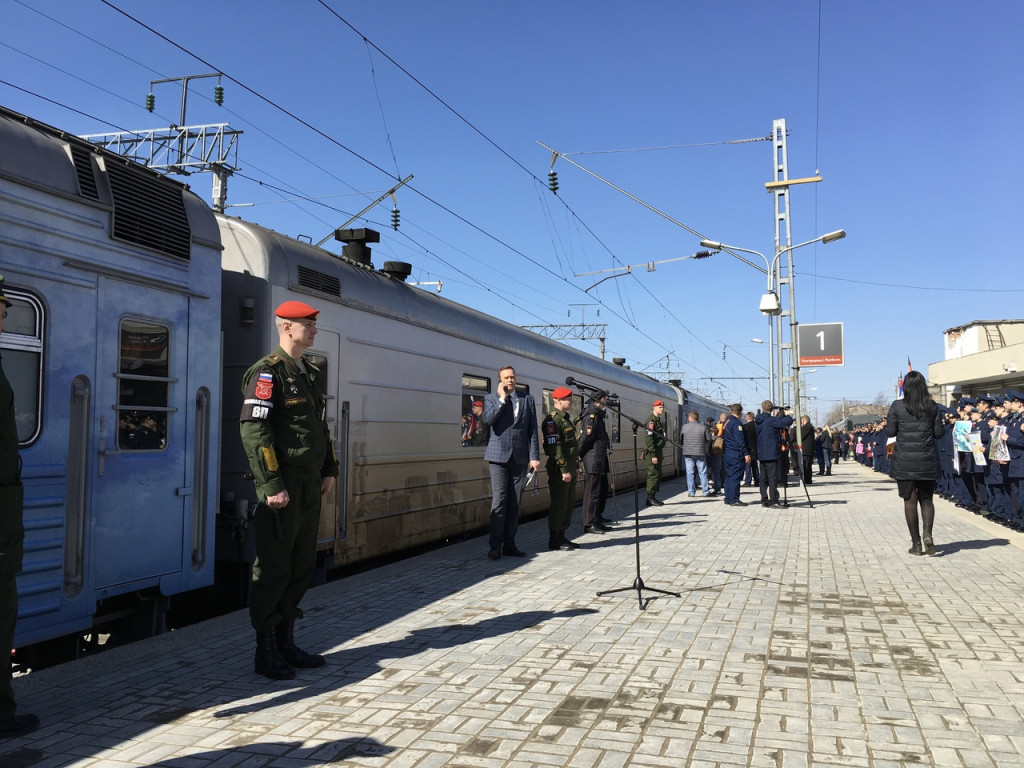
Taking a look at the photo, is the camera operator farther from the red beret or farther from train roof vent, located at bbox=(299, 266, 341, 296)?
the red beret

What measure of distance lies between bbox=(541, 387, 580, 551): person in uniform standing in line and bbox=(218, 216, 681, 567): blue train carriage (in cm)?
113

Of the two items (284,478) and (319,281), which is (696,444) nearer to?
(319,281)

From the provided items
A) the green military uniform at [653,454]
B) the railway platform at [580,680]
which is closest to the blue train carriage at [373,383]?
the railway platform at [580,680]

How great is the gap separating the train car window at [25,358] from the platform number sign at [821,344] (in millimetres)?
24064

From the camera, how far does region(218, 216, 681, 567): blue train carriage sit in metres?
6.48

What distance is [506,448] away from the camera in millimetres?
8500

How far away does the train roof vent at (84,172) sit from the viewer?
487cm

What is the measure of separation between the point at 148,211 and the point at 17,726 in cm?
319

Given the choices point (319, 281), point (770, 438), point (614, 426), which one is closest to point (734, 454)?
point (770, 438)

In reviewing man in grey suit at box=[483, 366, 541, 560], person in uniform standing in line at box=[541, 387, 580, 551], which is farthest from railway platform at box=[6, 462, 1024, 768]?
person in uniform standing in line at box=[541, 387, 580, 551]

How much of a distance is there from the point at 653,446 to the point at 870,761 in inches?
500

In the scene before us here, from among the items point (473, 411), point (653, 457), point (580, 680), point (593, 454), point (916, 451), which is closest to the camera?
point (580, 680)

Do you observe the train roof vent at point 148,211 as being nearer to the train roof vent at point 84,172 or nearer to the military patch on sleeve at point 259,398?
the train roof vent at point 84,172

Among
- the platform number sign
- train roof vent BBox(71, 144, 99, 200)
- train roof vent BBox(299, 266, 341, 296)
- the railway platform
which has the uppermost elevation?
the platform number sign
